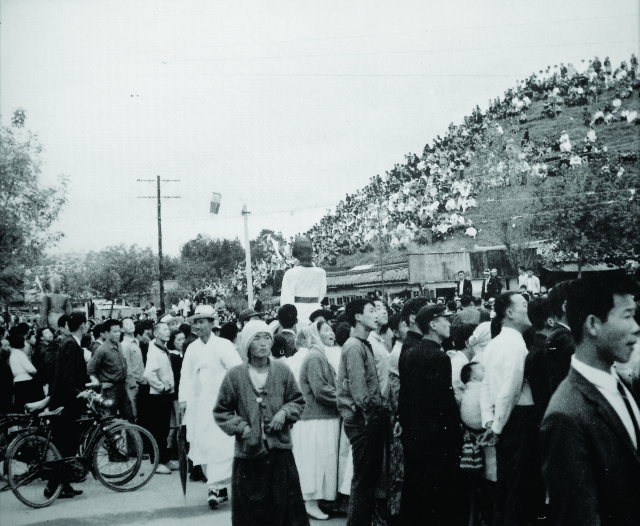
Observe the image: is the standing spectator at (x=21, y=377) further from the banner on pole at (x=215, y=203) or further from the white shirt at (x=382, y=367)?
the banner on pole at (x=215, y=203)

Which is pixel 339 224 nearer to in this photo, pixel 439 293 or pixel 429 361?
pixel 439 293

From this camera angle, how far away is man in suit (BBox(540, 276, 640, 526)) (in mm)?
2652

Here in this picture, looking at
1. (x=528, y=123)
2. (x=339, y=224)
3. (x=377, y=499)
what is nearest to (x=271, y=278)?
(x=339, y=224)

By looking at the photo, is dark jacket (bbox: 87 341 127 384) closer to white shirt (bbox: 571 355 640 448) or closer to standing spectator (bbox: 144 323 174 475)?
standing spectator (bbox: 144 323 174 475)

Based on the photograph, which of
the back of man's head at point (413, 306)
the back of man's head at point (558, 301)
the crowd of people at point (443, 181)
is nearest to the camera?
the back of man's head at point (558, 301)

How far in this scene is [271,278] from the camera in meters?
29.5

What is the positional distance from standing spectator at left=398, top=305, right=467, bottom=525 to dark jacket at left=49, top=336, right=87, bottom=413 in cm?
416

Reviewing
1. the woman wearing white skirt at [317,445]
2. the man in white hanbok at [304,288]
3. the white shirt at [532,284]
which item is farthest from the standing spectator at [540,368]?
the white shirt at [532,284]

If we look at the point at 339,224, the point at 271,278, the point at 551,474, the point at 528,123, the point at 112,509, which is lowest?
the point at 112,509

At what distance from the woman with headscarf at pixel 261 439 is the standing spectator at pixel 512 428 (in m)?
1.44

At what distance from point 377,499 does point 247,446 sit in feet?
5.04

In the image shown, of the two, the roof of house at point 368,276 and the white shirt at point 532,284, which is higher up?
the roof of house at point 368,276

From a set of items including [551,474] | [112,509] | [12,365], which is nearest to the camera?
[551,474]

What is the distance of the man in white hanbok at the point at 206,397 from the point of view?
7.59 m
